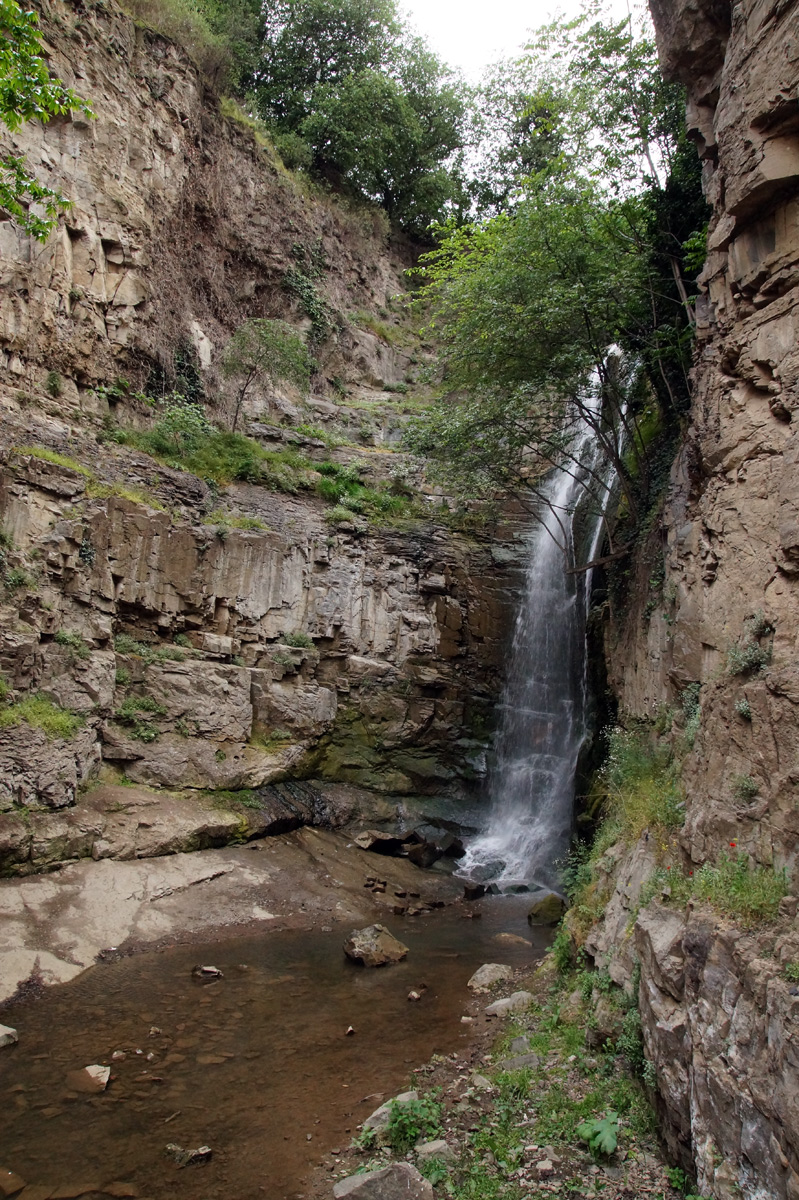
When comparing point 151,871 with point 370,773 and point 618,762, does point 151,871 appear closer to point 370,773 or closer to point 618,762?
point 370,773

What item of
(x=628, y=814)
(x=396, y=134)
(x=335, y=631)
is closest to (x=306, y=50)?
(x=396, y=134)

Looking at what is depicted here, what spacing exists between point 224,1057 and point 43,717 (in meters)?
7.94

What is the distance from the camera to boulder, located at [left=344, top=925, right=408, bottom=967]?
11555mm

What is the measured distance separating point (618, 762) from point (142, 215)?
2060 centimetres

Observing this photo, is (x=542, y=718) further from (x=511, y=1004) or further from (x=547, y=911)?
(x=511, y=1004)

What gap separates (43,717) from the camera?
Result: 13766 mm

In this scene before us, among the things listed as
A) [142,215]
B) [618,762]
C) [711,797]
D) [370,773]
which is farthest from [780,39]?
[142,215]

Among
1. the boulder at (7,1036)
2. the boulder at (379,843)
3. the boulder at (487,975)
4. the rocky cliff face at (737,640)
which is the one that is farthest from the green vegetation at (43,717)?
the rocky cliff face at (737,640)

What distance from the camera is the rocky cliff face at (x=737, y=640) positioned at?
181 inches

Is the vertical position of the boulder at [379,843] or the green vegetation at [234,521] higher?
the green vegetation at [234,521]

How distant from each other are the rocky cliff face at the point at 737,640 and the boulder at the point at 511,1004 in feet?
4.98

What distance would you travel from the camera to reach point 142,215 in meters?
21.2

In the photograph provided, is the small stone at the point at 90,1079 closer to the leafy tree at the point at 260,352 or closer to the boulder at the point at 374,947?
the boulder at the point at 374,947

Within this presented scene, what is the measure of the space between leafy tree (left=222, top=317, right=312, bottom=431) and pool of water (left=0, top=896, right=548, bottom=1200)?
17.3 meters
